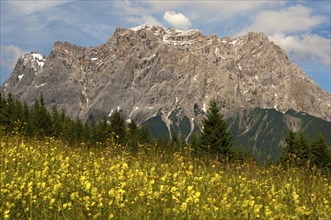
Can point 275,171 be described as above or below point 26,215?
above

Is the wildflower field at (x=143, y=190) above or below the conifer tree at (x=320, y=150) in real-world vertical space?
below

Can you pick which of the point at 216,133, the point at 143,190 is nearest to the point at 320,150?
the point at 216,133

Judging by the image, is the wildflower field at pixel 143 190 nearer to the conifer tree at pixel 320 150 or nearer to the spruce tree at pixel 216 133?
the spruce tree at pixel 216 133

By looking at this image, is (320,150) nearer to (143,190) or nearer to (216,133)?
(216,133)

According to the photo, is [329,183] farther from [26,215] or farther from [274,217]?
[26,215]

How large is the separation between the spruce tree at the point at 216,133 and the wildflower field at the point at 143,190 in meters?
43.6

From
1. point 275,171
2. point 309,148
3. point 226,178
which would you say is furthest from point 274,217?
point 309,148

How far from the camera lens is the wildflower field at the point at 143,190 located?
7965mm

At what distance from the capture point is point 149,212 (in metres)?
7.95

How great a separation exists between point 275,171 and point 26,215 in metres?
7.86

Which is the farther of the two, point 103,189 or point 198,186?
point 198,186

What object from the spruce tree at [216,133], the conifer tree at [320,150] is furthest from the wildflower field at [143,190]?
the conifer tree at [320,150]

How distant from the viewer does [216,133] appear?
187ft

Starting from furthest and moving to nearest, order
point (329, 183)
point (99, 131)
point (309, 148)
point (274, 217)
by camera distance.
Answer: point (99, 131)
point (309, 148)
point (329, 183)
point (274, 217)
